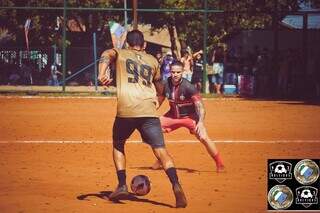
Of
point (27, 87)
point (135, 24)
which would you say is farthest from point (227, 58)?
point (27, 87)

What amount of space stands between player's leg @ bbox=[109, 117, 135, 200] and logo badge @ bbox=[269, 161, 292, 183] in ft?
6.25

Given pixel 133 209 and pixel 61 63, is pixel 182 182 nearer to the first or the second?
pixel 133 209

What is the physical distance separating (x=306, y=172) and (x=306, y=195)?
222mm

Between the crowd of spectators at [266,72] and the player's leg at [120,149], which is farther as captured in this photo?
the crowd of spectators at [266,72]

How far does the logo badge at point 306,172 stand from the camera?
641 centimetres

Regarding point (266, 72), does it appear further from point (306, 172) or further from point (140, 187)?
point (306, 172)

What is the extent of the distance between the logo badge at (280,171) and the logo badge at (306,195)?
17cm

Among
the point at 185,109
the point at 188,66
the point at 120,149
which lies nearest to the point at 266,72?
the point at 188,66

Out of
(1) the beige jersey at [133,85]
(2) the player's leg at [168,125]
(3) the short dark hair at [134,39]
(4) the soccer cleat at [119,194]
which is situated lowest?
(4) the soccer cleat at [119,194]

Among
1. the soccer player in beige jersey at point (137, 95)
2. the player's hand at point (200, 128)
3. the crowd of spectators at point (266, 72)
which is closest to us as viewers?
the soccer player in beige jersey at point (137, 95)

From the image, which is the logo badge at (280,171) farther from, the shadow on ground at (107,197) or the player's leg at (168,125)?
the player's leg at (168,125)

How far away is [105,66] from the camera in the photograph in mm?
7480

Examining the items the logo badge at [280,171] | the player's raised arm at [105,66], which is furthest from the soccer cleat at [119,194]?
the logo badge at [280,171]

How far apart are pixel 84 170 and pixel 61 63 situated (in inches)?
679
